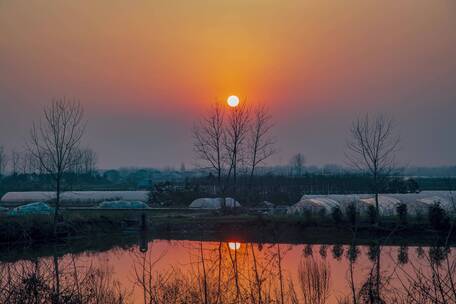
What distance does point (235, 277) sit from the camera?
8523 mm

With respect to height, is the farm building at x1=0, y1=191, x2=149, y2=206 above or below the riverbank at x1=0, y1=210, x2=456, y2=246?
above

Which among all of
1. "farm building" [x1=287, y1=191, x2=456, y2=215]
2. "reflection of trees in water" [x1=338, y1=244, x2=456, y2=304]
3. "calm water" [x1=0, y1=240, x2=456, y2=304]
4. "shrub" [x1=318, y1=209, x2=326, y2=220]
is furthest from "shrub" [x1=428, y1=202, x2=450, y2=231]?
"reflection of trees in water" [x1=338, y1=244, x2=456, y2=304]

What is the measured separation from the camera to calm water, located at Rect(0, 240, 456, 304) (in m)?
8.07

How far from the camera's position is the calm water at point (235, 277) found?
318 inches

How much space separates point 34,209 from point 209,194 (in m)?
15.7

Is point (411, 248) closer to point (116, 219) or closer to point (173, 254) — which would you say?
point (173, 254)

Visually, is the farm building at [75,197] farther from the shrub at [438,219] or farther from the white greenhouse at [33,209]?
the shrub at [438,219]

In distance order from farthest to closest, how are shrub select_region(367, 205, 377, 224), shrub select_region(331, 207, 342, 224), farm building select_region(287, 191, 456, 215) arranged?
farm building select_region(287, 191, 456, 215) → shrub select_region(331, 207, 342, 224) → shrub select_region(367, 205, 377, 224)

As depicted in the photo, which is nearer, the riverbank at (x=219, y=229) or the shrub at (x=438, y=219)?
the riverbank at (x=219, y=229)

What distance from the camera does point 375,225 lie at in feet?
90.9

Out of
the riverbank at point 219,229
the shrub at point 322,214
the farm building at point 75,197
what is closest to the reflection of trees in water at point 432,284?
the riverbank at point 219,229

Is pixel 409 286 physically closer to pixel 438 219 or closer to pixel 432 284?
pixel 432 284

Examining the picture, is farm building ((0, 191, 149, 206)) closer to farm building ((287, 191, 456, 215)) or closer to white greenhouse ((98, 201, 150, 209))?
white greenhouse ((98, 201, 150, 209))

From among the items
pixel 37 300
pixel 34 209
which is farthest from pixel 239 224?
pixel 37 300
